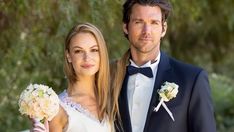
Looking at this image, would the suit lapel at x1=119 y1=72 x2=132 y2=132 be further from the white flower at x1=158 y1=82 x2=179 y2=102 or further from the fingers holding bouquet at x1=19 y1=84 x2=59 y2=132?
the fingers holding bouquet at x1=19 y1=84 x2=59 y2=132

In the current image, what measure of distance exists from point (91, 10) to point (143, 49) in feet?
5.31

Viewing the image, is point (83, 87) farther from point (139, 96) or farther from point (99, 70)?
point (139, 96)

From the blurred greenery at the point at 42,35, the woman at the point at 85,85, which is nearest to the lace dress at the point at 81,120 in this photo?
the woman at the point at 85,85

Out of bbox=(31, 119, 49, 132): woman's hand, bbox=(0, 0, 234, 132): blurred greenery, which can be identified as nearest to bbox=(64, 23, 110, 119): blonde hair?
bbox=(31, 119, 49, 132): woman's hand

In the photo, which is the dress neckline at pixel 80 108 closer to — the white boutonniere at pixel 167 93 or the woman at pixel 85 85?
the woman at pixel 85 85

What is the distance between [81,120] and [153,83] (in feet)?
1.69

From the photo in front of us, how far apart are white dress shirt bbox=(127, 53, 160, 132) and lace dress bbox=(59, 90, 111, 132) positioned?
23 cm

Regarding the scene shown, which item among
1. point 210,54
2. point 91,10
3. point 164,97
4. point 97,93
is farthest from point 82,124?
point 210,54

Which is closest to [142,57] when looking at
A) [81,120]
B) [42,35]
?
[81,120]

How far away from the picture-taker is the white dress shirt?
434cm

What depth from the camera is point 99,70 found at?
4473mm

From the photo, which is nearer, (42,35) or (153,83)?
(153,83)

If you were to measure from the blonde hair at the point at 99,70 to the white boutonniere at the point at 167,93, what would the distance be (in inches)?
15.3

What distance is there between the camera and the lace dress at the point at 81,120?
4449 mm
